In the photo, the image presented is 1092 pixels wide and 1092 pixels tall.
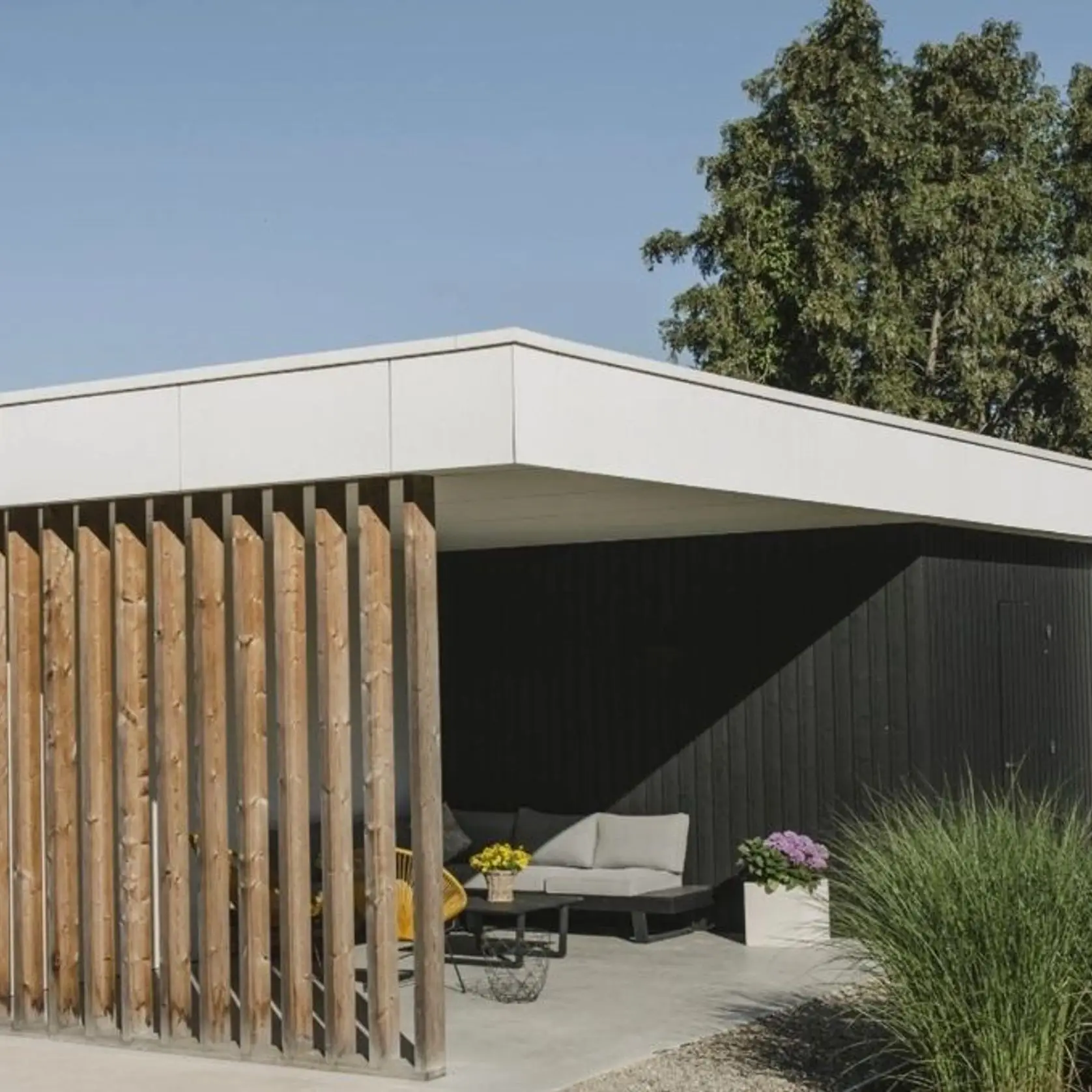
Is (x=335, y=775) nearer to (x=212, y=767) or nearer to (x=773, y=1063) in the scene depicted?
(x=212, y=767)

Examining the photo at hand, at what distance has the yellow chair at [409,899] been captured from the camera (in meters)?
10.3

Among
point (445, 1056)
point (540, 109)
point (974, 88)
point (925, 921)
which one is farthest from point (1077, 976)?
point (974, 88)

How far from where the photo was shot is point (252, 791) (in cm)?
861

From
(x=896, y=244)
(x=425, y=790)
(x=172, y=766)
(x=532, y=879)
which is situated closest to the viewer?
(x=425, y=790)

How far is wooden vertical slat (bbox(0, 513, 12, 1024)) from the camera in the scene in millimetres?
9477

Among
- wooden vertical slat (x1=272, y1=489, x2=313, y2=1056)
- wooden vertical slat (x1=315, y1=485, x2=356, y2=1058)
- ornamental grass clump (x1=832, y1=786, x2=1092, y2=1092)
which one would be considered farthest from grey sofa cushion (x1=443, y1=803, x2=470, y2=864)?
ornamental grass clump (x1=832, y1=786, x2=1092, y2=1092)

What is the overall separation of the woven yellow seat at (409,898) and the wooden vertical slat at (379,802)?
5.91 feet

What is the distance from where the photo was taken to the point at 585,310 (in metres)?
29.7

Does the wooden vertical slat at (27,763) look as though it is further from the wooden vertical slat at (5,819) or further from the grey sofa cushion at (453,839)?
the grey sofa cushion at (453,839)

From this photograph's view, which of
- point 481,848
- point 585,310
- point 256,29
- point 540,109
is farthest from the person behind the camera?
point 585,310

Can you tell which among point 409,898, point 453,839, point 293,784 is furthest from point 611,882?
point 293,784

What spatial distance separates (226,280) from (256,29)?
3089mm

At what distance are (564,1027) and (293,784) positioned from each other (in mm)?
1782

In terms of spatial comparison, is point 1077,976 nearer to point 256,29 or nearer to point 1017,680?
point 1017,680
